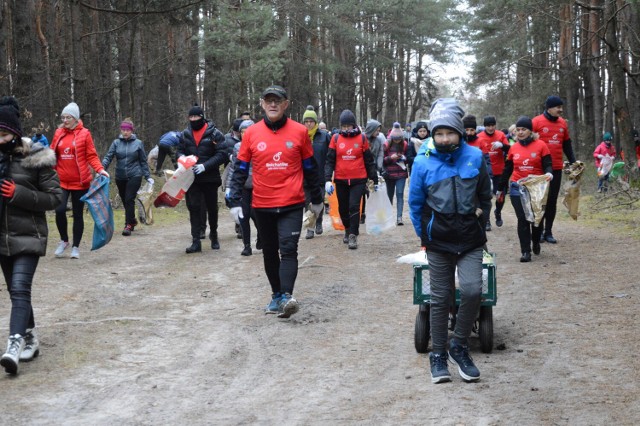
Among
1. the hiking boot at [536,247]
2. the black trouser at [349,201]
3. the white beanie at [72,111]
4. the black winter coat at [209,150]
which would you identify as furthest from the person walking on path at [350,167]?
the white beanie at [72,111]

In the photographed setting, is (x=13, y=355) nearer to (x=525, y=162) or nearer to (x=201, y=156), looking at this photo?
(x=201, y=156)

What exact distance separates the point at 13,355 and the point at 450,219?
130 inches

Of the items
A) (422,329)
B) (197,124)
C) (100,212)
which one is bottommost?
(422,329)

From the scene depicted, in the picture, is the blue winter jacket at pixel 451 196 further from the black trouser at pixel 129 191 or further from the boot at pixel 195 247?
the black trouser at pixel 129 191

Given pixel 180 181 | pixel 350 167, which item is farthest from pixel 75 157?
pixel 350 167

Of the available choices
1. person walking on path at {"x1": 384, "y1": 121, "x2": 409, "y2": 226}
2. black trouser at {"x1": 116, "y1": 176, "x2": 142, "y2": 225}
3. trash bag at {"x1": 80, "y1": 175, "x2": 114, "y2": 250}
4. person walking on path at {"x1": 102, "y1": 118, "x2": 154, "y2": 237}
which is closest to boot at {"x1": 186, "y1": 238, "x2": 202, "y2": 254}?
trash bag at {"x1": 80, "y1": 175, "x2": 114, "y2": 250}

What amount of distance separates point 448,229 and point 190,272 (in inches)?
238

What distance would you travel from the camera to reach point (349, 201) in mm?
13383

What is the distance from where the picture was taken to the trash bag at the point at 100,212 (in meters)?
10.9

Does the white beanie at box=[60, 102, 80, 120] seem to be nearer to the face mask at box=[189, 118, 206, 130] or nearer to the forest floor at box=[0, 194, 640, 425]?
the face mask at box=[189, 118, 206, 130]

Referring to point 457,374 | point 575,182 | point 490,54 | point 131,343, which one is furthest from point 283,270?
point 490,54

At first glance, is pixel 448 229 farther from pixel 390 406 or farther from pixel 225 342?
pixel 225 342

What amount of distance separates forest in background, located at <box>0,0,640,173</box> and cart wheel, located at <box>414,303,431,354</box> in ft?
33.9

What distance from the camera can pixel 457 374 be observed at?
19.7ft
